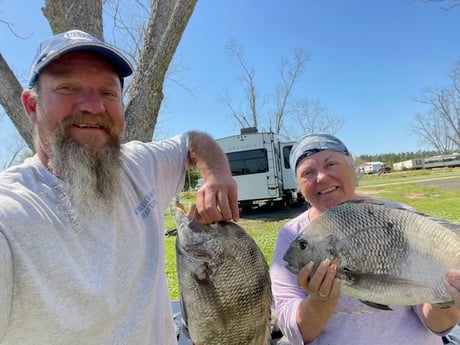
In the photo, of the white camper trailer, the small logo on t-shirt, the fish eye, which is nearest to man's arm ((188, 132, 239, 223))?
the small logo on t-shirt

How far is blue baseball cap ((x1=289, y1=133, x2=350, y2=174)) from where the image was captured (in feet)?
7.09

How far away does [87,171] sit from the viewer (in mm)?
1528

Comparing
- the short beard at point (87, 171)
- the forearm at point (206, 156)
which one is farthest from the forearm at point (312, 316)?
the short beard at point (87, 171)

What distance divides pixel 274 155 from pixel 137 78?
12.0 m

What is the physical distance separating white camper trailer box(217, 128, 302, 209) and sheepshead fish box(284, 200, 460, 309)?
1414 centimetres

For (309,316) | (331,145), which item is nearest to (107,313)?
(309,316)

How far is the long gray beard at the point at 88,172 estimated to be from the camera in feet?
4.73

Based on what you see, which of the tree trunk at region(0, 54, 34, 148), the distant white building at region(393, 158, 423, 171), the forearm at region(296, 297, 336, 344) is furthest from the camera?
the distant white building at region(393, 158, 423, 171)

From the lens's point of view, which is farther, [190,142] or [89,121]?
[190,142]

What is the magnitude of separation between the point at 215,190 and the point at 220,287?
15.8 inches

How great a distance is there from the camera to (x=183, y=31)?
4.38 m

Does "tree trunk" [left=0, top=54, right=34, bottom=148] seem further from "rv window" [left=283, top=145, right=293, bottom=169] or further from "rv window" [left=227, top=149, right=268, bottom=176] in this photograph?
"rv window" [left=283, top=145, right=293, bottom=169]

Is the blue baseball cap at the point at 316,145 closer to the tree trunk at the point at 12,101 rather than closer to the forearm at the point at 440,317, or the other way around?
the forearm at the point at 440,317

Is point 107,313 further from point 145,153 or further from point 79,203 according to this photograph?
point 145,153
